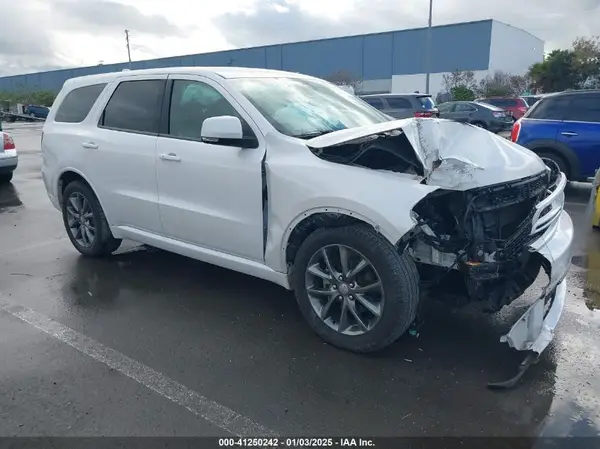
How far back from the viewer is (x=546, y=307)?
324cm

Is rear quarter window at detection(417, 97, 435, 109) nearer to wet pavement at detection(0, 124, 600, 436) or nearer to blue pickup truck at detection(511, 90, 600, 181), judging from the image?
blue pickup truck at detection(511, 90, 600, 181)

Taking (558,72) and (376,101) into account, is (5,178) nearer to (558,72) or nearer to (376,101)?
(376,101)

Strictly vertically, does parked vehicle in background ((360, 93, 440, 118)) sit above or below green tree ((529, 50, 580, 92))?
below

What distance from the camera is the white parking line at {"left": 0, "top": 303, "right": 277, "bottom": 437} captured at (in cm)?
277

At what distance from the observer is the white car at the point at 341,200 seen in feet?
10.3

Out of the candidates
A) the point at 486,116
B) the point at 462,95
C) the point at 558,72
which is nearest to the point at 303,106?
the point at 486,116

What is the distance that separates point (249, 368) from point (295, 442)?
78cm

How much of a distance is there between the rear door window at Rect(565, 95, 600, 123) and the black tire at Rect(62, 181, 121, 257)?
24.4 ft

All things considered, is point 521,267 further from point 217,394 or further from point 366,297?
point 217,394

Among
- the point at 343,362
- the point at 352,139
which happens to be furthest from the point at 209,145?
the point at 343,362

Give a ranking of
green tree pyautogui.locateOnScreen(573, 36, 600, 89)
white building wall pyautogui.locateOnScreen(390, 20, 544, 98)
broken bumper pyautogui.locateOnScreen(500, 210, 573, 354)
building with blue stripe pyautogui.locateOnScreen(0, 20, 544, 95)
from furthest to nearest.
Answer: building with blue stripe pyautogui.locateOnScreen(0, 20, 544, 95) → white building wall pyautogui.locateOnScreen(390, 20, 544, 98) → green tree pyautogui.locateOnScreen(573, 36, 600, 89) → broken bumper pyautogui.locateOnScreen(500, 210, 573, 354)

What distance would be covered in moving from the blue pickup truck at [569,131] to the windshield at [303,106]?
202 inches

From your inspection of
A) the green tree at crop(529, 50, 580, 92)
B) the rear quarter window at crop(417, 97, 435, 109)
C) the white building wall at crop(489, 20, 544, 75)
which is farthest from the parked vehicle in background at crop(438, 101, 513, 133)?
the white building wall at crop(489, 20, 544, 75)

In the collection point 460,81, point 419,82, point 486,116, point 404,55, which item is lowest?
point 486,116
